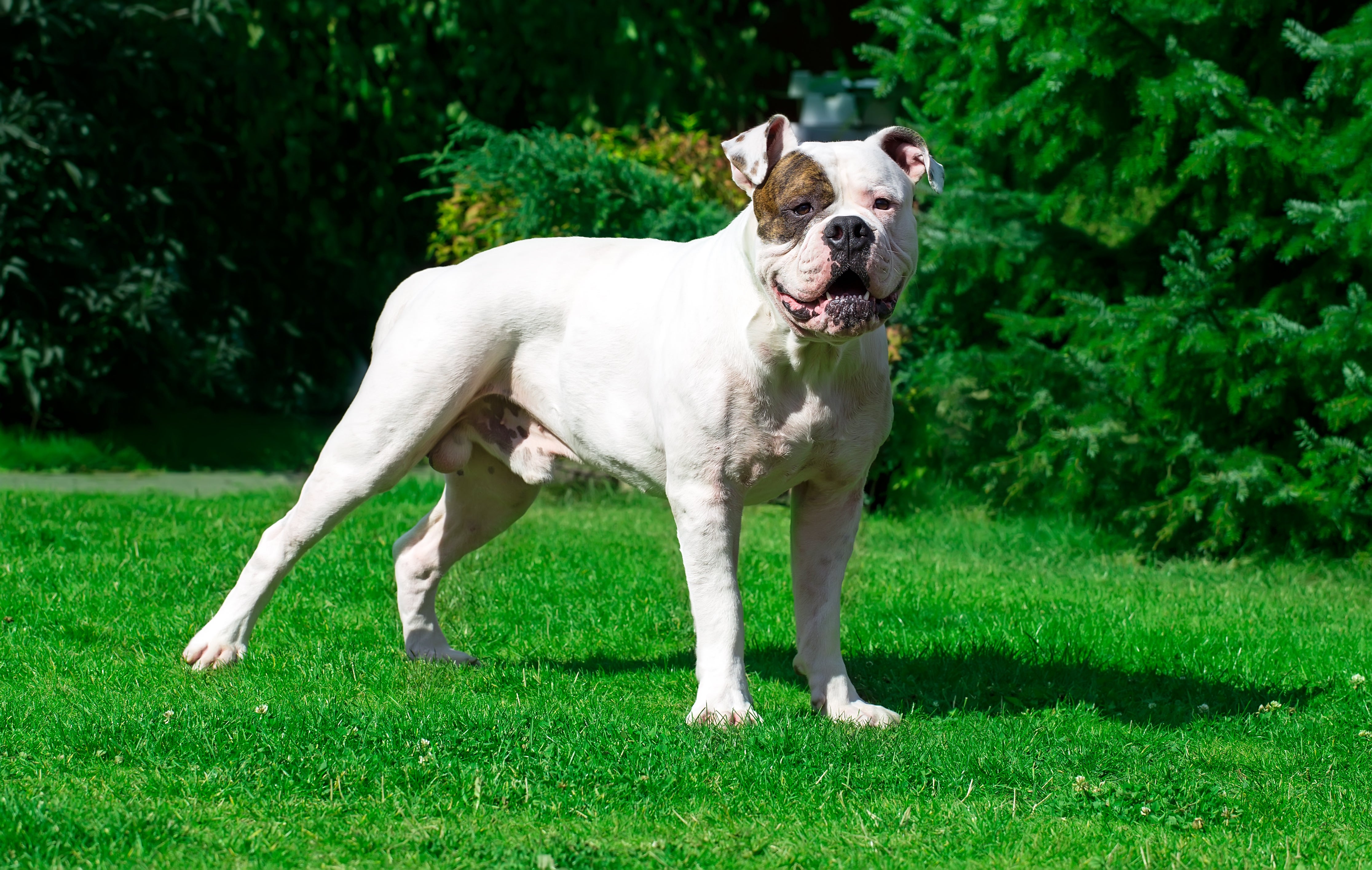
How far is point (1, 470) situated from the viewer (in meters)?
9.93

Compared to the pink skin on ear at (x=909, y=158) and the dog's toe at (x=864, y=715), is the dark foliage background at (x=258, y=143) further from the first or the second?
the dog's toe at (x=864, y=715)

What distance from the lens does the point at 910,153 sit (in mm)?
4246

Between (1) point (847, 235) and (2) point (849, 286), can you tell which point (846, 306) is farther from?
(1) point (847, 235)

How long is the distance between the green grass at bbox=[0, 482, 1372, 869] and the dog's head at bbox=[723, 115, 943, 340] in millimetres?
1215

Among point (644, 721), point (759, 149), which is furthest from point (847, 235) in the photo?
point (644, 721)

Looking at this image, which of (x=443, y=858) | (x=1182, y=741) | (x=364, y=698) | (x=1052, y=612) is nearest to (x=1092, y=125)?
(x=1052, y=612)

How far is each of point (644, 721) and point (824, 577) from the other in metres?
0.73

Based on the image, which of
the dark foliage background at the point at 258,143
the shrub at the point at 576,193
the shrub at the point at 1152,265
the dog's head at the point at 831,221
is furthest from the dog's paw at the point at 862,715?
the dark foliage background at the point at 258,143

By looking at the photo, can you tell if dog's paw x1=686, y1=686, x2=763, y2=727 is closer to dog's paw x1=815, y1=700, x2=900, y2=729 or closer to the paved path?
dog's paw x1=815, y1=700, x2=900, y2=729

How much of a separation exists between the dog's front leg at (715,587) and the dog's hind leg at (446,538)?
3.61 feet

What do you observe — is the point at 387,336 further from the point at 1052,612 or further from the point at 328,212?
the point at 328,212

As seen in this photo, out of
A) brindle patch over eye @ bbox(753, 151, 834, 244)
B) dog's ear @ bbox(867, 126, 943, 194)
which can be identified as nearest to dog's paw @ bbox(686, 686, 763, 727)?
brindle patch over eye @ bbox(753, 151, 834, 244)

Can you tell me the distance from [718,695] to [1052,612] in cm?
251

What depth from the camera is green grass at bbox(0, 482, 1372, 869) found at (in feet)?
10.8
